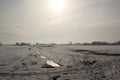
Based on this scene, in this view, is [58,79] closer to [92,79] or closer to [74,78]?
[74,78]

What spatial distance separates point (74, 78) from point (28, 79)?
11.3ft

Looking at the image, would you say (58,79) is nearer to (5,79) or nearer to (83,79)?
(83,79)

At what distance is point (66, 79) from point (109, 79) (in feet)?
10.1

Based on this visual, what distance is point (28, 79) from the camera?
1054 cm

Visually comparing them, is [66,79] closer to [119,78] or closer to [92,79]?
[92,79]

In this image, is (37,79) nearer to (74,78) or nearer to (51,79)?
(51,79)

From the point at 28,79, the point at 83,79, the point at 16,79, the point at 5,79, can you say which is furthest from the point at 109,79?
the point at 5,79

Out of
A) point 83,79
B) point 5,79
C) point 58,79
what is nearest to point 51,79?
point 58,79

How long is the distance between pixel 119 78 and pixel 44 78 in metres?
5.50

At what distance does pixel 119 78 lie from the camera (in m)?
10.4

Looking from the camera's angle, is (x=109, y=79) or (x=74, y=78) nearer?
(x=109, y=79)

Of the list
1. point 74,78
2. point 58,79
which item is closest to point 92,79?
point 74,78

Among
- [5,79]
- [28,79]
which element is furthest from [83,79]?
[5,79]

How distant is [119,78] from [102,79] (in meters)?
1.25
